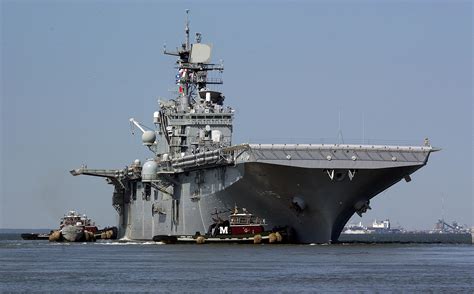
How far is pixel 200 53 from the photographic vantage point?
64375 mm

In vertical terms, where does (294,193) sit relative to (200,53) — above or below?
below

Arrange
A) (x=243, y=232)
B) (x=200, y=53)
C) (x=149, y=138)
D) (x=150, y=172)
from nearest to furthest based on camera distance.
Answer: (x=243, y=232)
(x=150, y=172)
(x=200, y=53)
(x=149, y=138)

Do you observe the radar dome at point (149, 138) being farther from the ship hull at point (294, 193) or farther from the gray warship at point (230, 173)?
the ship hull at point (294, 193)

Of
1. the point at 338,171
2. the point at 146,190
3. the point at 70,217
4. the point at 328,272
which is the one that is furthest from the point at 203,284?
the point at 70,217

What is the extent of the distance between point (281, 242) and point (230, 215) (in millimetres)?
3299

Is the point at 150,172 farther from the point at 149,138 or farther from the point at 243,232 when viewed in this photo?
the point at 243,232

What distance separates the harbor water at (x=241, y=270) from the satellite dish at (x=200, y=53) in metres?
16.0

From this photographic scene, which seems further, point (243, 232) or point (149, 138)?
point (149, 138)

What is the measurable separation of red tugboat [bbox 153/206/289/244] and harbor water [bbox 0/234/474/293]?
4.27ft

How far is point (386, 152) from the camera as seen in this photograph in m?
48.6

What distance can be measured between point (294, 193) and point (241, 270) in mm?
13501

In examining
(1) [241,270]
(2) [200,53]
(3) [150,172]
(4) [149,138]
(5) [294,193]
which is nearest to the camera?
(1) [241,270]

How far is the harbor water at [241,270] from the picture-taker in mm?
32000

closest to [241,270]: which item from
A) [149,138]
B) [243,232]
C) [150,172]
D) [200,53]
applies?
[243,232]
